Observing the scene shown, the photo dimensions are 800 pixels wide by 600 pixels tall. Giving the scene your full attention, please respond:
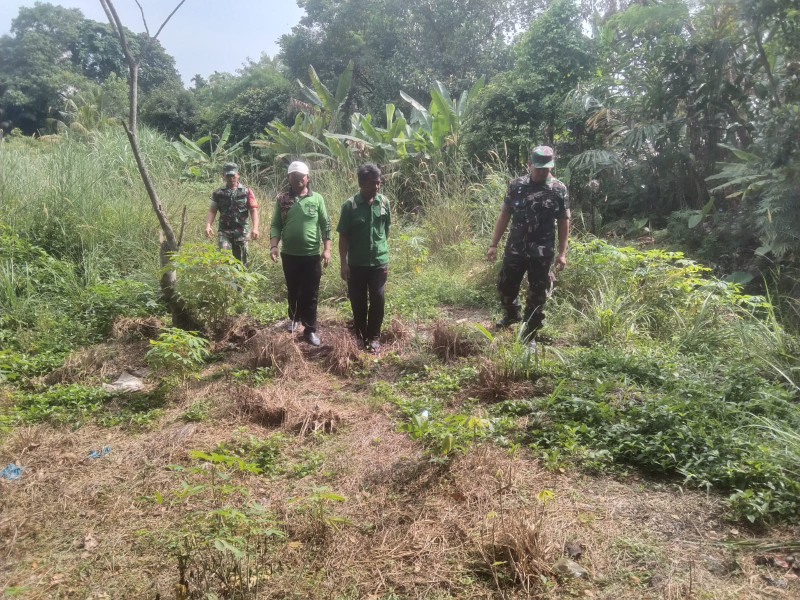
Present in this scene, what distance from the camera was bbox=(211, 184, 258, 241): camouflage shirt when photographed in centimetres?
602

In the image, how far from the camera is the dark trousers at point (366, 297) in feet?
15.1

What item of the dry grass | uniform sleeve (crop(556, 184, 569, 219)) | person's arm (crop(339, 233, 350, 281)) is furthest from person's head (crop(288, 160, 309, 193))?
uniform sleeve (crop(556, 184, 569, 219))

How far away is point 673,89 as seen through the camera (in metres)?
7.82

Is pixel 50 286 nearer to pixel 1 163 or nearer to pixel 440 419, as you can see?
pixel 1 163

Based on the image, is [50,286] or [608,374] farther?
[50,286]

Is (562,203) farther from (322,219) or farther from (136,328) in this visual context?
(136,328)

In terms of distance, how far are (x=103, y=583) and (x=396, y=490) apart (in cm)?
133

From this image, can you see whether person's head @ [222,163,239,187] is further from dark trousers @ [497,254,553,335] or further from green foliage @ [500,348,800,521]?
green foliage @ [500,348,800,521]

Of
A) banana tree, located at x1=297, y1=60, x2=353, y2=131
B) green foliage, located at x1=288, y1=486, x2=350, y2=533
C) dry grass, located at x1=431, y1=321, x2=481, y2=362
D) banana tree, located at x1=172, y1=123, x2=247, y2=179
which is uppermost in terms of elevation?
banana tree, located at x1=297, y1=60, x2=353, y2=131

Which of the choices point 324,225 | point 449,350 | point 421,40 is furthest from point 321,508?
point 421,40

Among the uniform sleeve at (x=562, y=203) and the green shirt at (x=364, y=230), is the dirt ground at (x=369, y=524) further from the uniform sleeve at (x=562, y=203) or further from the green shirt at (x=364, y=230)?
the uniform sleeve at (x=562, y=203)

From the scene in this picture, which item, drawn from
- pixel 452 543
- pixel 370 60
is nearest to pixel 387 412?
pixel 452 543

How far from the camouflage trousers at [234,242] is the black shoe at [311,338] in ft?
5.30

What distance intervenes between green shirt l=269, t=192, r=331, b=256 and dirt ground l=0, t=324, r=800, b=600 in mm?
1675
